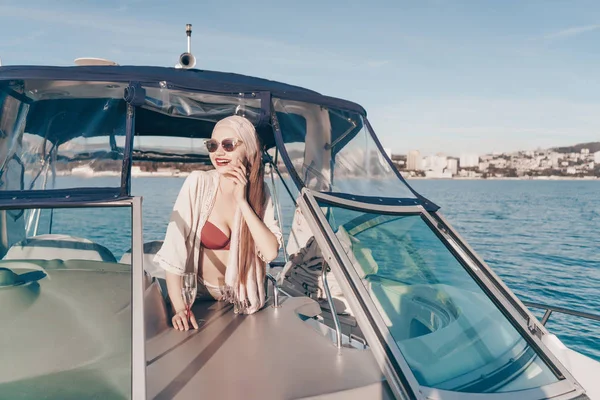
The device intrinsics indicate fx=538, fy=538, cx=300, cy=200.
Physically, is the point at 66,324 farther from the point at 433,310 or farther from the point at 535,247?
the point at 535,247

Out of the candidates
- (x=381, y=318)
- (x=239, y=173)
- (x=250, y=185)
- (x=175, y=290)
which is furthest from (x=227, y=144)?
(x=381, y=318)

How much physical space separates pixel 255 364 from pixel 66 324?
2.95 feet

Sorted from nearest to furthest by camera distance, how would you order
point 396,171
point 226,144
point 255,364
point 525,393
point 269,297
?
1. point 525,393
2. point 255,364
3. point 226,144
4. point 396,171
5. point 269,297

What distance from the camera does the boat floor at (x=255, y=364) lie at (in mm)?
2283

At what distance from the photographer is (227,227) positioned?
10.9ft

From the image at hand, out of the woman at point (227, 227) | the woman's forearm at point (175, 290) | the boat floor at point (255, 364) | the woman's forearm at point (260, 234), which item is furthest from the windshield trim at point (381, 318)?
the woman's forearm at point (175, 290)

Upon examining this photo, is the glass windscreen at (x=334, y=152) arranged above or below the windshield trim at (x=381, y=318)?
above

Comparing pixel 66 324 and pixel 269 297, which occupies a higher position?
pixel 66 324

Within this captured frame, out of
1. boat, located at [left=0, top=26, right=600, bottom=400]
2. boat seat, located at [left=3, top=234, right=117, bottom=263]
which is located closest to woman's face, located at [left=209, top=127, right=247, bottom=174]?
boat, located at [left=0, top=26, right=600, bottom=400]

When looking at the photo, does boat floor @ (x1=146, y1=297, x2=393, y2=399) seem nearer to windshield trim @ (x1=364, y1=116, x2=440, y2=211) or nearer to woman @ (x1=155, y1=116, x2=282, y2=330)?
woman @ (x1=155, y1=116, x2=282, y2=330)

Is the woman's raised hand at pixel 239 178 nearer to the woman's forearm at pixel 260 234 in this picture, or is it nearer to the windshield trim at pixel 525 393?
the woman's forearm at pixel 260 234

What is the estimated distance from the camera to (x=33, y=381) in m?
2.23

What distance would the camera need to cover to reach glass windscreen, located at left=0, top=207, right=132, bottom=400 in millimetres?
2205

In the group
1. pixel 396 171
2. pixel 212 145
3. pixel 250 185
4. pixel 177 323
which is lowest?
pixel 177 323
